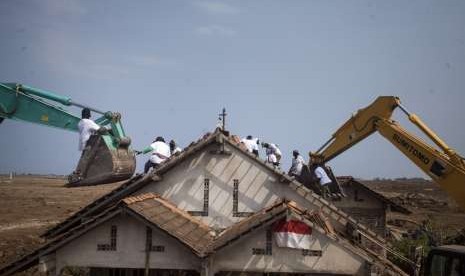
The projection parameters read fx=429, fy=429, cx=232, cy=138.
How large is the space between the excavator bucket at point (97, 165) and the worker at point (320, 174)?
1009 cm

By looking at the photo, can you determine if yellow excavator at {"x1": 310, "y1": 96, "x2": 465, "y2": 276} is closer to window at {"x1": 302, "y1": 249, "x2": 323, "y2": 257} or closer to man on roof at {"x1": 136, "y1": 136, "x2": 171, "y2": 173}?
window at {"x1": 302, "y1": 249, "x2": 323, "y2": 257}

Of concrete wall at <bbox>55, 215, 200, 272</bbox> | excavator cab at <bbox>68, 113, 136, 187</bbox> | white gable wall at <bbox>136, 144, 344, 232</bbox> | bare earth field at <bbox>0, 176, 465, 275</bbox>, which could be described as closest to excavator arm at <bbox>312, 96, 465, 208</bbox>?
white gable wall at <bbox>136, 144, 344, 232</bbox>

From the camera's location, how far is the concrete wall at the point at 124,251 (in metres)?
14.2

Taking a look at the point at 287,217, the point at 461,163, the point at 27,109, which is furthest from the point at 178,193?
the point at 461,163

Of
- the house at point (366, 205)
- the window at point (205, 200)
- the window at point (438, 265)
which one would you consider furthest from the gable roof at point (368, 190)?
the window at point (438, 265)

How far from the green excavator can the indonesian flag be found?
520 centimetres

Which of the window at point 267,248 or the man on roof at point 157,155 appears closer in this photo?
the window at point 267,248

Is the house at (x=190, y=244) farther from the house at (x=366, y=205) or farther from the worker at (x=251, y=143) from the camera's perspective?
the house at (x=366, y=205)

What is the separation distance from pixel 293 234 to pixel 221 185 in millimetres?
3992

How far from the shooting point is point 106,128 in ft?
41.1

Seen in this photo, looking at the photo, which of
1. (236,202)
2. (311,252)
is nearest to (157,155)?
(236,202)

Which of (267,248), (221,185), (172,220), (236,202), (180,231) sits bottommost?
(267,248)

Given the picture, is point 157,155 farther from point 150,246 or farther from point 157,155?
point 150,246

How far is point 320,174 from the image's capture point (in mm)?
19500
